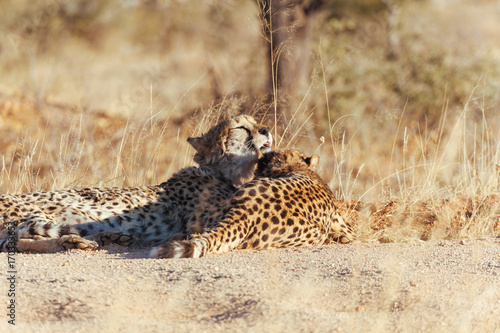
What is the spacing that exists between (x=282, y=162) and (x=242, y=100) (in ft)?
2.63

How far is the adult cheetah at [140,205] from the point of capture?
4.11 m

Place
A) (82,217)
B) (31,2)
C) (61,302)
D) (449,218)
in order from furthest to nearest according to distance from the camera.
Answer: (31,2), (449,218), (82,217), (61,302)

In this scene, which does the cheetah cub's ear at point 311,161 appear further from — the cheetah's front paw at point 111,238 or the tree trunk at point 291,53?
the tree trunk at point 291,53

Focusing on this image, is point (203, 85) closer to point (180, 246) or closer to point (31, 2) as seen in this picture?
point (31, 2)

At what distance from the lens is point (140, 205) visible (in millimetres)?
4652

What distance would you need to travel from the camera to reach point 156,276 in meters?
3.06

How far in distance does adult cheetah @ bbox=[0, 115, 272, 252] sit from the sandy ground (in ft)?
1.52

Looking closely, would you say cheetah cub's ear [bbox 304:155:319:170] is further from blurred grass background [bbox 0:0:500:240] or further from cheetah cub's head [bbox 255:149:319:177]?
blurred grass background [bbox 0:0:500:240]

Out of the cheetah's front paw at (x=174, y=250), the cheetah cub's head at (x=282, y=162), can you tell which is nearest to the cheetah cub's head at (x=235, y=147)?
the cheetah cub's head at (x=282, y=162)

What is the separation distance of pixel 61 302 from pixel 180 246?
0.88 meters

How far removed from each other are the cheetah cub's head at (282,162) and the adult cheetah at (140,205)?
118 millimetres

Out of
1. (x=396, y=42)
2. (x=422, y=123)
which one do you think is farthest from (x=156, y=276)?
(x=396, y=42)

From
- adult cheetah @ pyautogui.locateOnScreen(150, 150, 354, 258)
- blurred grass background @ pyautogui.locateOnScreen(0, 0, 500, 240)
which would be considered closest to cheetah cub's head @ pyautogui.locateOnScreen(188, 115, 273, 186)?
blurred grass background @ pyautogui.locateOnScreen(0, 0, 500, 240)

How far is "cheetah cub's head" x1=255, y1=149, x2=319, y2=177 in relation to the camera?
4.61 m
